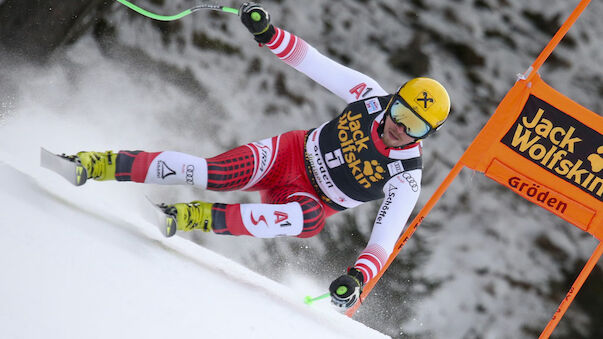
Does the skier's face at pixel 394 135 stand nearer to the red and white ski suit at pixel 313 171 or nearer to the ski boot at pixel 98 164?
the red and white ski suit at pixel 313 171

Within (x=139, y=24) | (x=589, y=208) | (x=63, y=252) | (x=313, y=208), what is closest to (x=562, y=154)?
(x=589, y=208)

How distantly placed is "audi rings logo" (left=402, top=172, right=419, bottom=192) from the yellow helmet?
0.61 ft

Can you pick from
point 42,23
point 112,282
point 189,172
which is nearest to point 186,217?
point 189,172

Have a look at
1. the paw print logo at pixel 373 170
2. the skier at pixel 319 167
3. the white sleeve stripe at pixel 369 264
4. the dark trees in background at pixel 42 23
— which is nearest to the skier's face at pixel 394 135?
the skier at pixel 319 167

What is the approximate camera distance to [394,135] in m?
2.31

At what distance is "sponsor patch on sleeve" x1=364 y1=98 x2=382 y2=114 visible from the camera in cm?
244

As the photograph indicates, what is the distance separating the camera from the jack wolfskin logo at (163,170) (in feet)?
7.22

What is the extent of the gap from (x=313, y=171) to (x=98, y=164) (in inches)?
35.0

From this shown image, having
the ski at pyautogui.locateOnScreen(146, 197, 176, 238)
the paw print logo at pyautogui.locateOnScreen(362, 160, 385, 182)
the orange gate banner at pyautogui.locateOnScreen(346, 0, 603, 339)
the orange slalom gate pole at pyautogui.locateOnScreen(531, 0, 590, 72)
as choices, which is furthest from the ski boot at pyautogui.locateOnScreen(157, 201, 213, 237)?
the orange slalom gate pole at pyautogui.locateOnScreen(531, 0, 590, 72)

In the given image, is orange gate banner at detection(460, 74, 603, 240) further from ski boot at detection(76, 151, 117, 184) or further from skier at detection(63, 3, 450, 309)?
ski boot at detection(76, 151, 117, 184)

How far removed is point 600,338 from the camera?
4.26 meters

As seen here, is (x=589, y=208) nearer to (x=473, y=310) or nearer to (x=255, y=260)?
(x=473, y=310)

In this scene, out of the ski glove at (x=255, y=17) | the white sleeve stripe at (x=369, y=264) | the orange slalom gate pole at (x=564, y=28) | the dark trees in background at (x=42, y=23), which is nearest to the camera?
the white sleeve stripe at (x=369, y=264)

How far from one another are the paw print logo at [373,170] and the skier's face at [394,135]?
0.11 m
